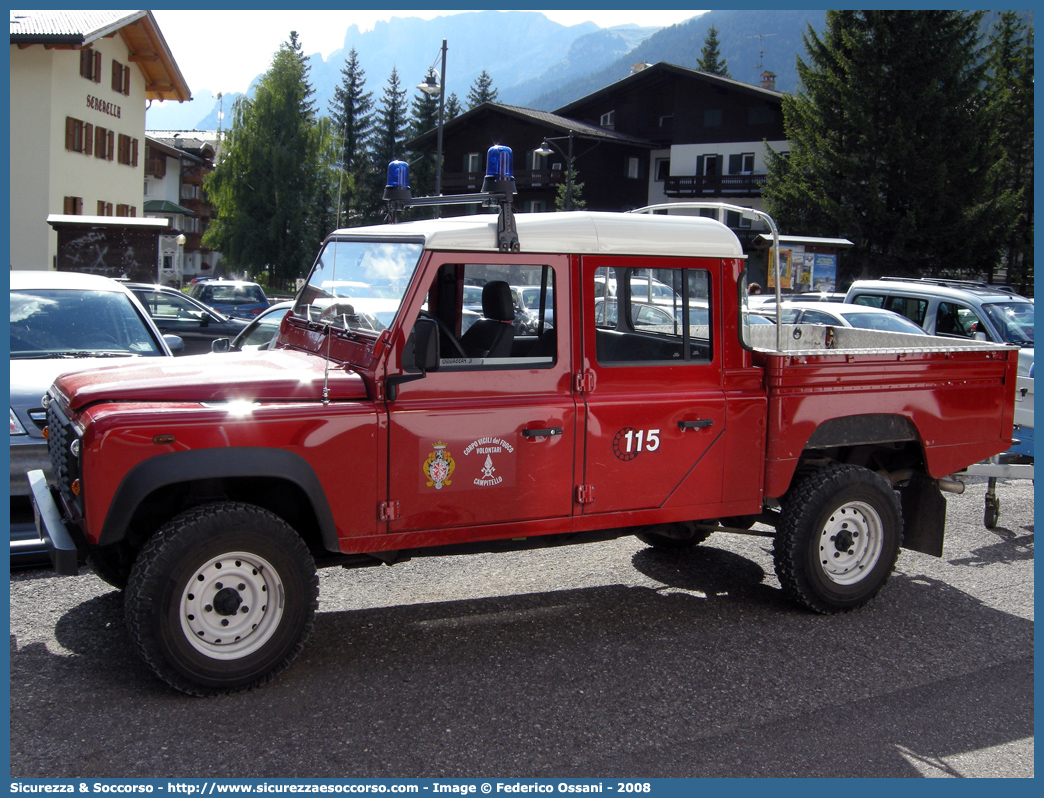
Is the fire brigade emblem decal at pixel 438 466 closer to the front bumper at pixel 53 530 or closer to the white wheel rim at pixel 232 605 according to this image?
the white wheel rim at pixel 232 605

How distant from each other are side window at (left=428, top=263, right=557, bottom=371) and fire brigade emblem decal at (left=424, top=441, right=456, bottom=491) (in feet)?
1.74

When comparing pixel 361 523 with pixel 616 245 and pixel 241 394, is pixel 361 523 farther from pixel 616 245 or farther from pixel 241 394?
pixel 616 245

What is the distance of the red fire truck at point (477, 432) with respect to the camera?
4312mm

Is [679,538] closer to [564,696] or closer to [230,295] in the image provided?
Answer: [564,696]

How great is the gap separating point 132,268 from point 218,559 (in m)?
14.9

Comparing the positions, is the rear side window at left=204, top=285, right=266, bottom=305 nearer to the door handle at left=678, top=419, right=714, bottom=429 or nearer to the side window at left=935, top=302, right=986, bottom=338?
the side window at left=935, top=302, right=986, bottom=338

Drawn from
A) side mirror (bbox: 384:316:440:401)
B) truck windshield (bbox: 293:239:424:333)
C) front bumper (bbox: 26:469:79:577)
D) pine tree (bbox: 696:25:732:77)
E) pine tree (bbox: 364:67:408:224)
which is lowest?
front bumper (bbox: 26:469:79:577)

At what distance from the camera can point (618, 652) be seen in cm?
520

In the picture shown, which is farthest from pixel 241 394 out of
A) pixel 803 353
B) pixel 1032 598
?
pixel 1032 598

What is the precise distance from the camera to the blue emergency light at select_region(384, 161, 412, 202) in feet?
19.0

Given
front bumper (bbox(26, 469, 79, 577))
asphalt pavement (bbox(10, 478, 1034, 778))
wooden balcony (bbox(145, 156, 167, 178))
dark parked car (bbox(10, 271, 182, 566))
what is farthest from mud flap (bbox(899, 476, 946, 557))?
wooden balcony (bbox(145, 156, 167, 178))

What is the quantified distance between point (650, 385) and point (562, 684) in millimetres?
1666
